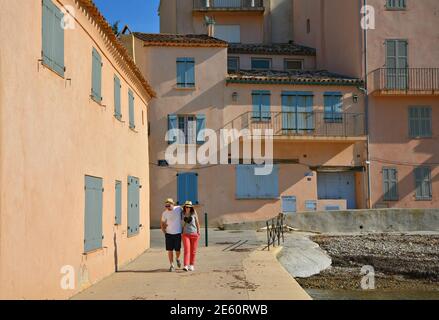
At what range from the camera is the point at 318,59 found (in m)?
34.4

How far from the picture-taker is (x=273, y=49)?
110ft

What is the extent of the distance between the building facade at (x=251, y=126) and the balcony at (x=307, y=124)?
5 cm

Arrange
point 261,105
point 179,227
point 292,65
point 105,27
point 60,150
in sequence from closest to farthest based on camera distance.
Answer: point 60,150 → point 105,27 → point 179,227 → point 261,105 → point 292,65

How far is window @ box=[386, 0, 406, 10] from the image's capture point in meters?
30.8

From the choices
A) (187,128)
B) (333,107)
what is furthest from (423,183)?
(187,128)

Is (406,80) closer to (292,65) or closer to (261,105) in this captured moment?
(292,65)

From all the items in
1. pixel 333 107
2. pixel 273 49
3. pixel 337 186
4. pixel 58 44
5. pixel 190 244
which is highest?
pixel 273 49

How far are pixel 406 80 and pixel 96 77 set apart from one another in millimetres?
21689

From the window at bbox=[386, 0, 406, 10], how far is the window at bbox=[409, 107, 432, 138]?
4897 mm

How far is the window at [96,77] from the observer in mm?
11773

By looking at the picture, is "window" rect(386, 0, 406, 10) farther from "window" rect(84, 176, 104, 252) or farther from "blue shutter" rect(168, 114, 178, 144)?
"window" rect(84, 176, 104, 252)

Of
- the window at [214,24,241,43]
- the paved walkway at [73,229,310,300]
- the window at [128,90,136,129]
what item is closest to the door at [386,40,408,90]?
the window at [214,24,241,43]
